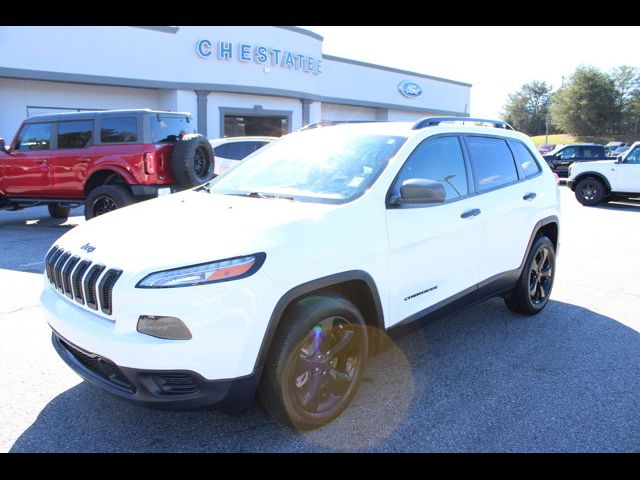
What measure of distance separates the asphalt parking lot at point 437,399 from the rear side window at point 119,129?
394cm

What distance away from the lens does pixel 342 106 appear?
29859 millimetres

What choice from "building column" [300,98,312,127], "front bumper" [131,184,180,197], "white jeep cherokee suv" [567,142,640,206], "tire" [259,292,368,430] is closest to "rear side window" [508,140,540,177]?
"tire" [259,292,368,430]

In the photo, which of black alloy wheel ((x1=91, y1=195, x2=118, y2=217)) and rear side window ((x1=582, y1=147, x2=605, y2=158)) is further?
rear side window ((x1=582, y1=147, x2=605, y2=158))

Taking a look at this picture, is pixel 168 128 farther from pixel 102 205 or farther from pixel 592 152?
pixel 592 152

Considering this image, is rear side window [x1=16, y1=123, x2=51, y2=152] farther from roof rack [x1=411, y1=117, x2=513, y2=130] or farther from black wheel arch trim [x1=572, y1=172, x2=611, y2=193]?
black wheel arch trim [x1=572, y1=172, x2=611, y2=193]

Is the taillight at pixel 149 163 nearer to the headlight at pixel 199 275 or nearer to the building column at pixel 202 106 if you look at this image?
the headlight at pixel 199 275

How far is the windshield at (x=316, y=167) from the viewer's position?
3.35 meters

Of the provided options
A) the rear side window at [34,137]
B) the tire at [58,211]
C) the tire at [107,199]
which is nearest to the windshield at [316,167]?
the tire at [107,199]

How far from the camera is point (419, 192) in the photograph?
320 centimetres

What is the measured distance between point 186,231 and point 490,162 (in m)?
2.73

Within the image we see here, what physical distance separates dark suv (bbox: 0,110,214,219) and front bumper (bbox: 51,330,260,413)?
246 inches

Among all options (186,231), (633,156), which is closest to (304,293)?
(186,231)

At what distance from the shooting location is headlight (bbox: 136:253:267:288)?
8.07ft
